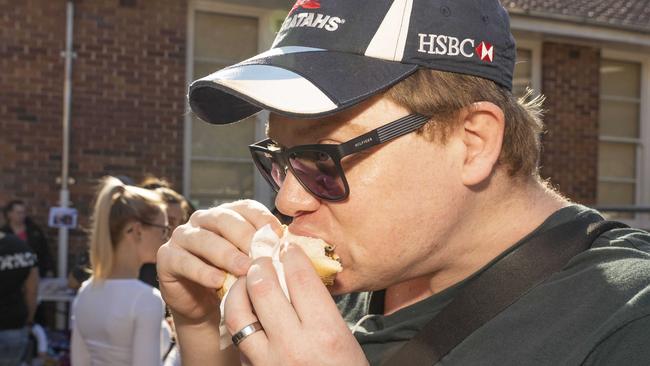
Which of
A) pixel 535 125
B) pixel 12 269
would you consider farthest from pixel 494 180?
pixel 12 269

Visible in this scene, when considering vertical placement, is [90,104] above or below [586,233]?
above

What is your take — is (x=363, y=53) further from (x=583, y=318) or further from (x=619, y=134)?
(x=619, y=134)

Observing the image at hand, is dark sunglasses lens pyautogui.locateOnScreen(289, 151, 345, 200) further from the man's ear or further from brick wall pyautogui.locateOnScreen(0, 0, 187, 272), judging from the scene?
brick wall pyautogui.locateOnScreen(0, 0, 187, 272)

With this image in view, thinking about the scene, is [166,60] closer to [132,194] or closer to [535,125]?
[132,194]

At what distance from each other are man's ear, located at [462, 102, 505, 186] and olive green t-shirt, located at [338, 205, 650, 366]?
0.26 metres

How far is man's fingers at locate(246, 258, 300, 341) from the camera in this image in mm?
1480

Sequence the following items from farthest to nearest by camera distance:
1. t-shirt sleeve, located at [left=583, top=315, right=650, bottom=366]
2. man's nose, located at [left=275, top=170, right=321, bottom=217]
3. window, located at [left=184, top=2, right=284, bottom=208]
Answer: window, located at [left=184, top=2, right=284, bottom=208], man's nose, located at [left=275, top=170, right=321, bottom=217], t-shirt sleeve, located at [left=583, top=315, right=650, bottom=366]

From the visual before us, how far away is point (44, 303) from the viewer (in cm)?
932

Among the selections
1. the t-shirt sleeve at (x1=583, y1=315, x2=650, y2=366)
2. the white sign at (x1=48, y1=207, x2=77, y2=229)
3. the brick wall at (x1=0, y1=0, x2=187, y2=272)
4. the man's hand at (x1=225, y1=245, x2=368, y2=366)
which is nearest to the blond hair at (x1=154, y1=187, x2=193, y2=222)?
the white sign at (x1=48, y1=207, x2=77, y2=229)

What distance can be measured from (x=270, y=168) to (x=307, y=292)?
0.49 meters

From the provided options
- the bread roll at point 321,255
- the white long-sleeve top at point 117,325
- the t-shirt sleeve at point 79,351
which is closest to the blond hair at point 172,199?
the white long-sleeve top at point 117,325

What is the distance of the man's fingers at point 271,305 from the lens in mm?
1480

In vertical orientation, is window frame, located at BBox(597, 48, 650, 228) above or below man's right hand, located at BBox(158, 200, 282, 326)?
above

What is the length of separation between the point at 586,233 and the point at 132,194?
3.77m
